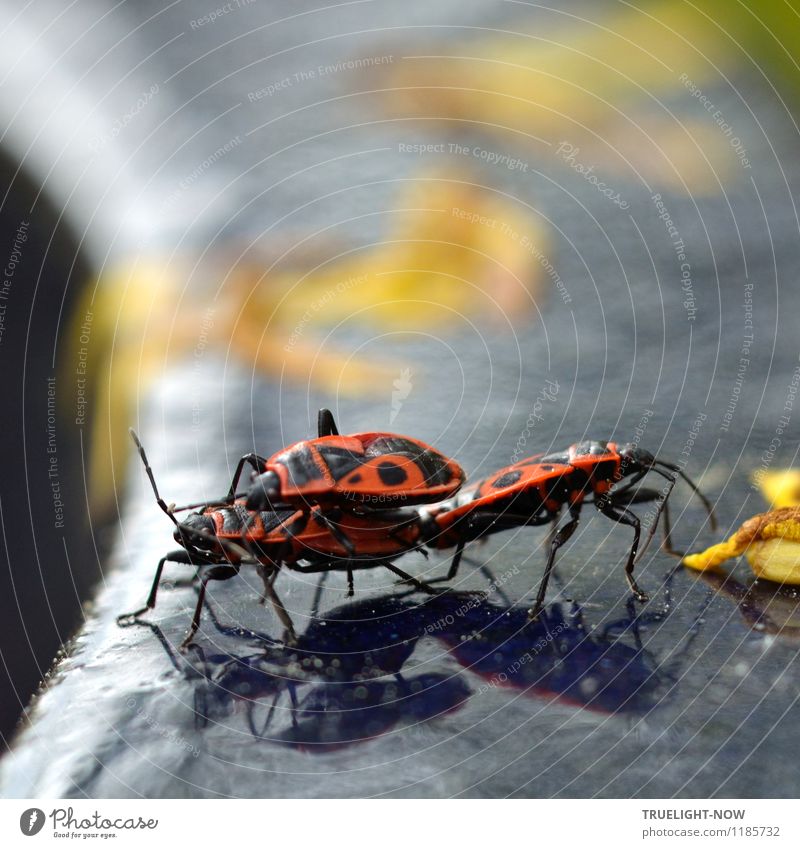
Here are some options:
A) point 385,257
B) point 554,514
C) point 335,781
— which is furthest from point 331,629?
point 385,257
